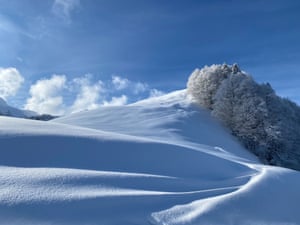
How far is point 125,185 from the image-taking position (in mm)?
4711

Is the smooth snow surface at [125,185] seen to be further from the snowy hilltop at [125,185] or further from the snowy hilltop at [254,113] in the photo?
the snowy hilltop at [254,113]

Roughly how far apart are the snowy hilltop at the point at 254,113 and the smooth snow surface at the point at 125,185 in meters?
17.4

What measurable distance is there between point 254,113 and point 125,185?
2186 centimetres

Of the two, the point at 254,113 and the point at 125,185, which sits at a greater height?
the point at 254,113

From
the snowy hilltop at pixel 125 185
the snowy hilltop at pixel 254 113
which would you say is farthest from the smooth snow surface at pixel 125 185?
the snowy hilltop at pixel 254 113

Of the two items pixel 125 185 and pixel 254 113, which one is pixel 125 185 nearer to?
pixel 125 185

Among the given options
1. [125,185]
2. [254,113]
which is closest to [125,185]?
[125,185]

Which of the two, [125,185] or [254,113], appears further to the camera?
[254,113]

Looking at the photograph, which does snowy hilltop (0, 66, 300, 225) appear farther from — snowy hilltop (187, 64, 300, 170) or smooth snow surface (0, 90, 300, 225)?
snowy hilltop (187, 64, 300, 170)

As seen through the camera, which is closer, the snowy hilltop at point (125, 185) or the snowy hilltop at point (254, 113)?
the snowy hilltop at point (125, 185)

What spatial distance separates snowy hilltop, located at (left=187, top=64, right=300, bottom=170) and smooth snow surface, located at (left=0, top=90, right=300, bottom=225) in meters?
17.4

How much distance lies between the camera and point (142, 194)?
4.38m

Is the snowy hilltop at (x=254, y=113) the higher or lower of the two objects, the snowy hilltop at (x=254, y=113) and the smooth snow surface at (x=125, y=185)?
the higher

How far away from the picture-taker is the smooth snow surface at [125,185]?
372cm
